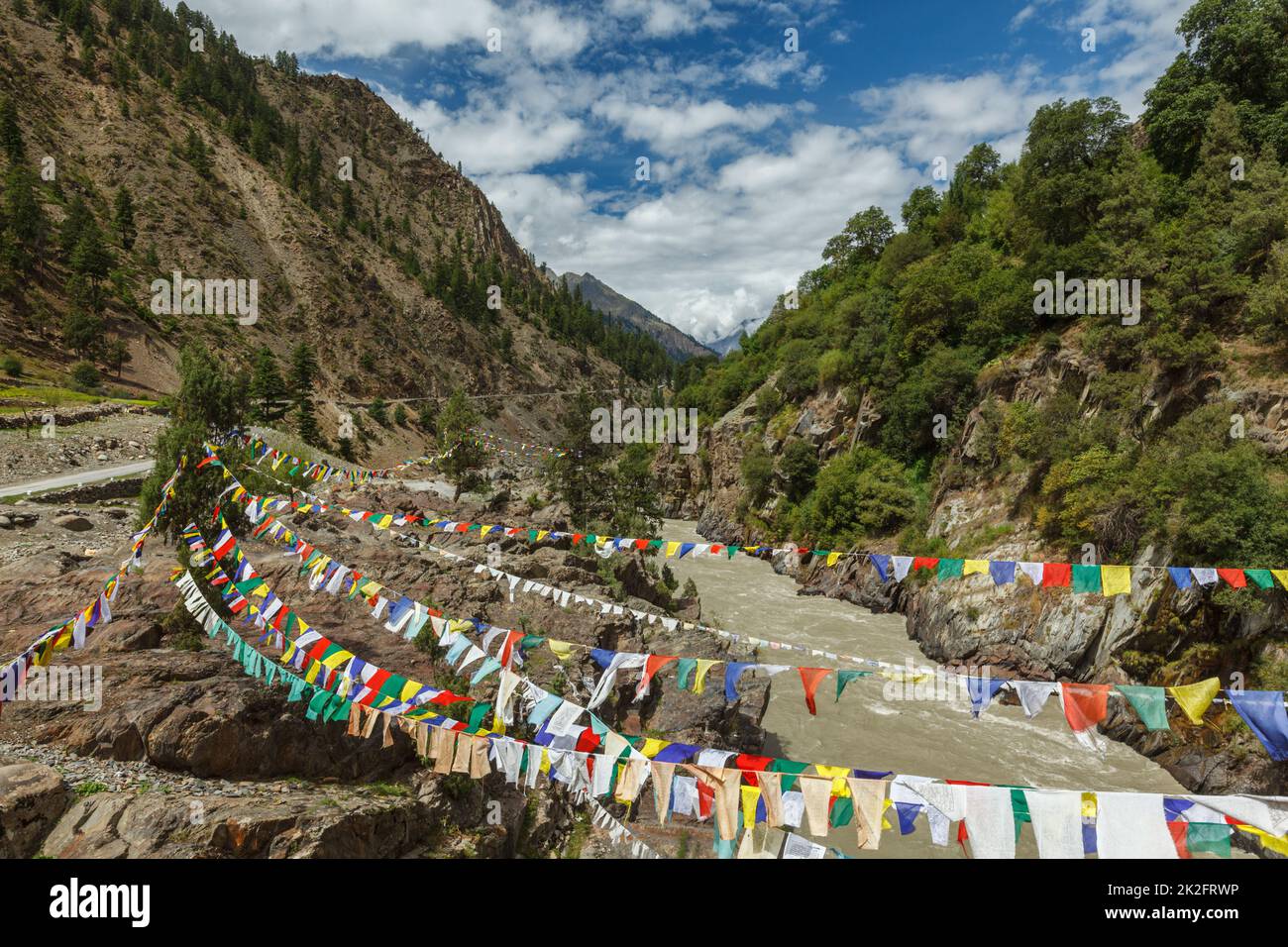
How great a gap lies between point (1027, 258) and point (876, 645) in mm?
23381

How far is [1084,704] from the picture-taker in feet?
26.2

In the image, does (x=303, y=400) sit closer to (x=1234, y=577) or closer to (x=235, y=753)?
(x=235, y=753)

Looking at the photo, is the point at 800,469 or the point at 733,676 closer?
the point at 733,676

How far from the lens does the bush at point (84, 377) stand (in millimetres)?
45531

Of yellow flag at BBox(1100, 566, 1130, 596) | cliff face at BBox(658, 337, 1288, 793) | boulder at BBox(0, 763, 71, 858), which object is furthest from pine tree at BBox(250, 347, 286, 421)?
yellow flag at BBox(1100, 566, 1130, 596)

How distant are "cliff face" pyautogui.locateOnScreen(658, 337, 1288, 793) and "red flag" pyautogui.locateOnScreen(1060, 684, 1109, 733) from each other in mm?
11841

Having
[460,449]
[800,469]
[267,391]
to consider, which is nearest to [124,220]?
[267,391]

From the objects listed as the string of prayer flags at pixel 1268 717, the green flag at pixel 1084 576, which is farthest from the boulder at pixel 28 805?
the green flag at pixel 1084 576

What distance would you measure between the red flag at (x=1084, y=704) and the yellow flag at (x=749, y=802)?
4138 millimetres

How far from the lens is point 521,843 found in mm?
Result: 10141

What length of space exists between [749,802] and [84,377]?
58.9 metres

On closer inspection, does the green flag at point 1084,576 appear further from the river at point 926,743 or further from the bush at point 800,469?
the bush at point 800,469

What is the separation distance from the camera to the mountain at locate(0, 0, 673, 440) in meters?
55.7

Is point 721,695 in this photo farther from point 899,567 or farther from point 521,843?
point 521,843
